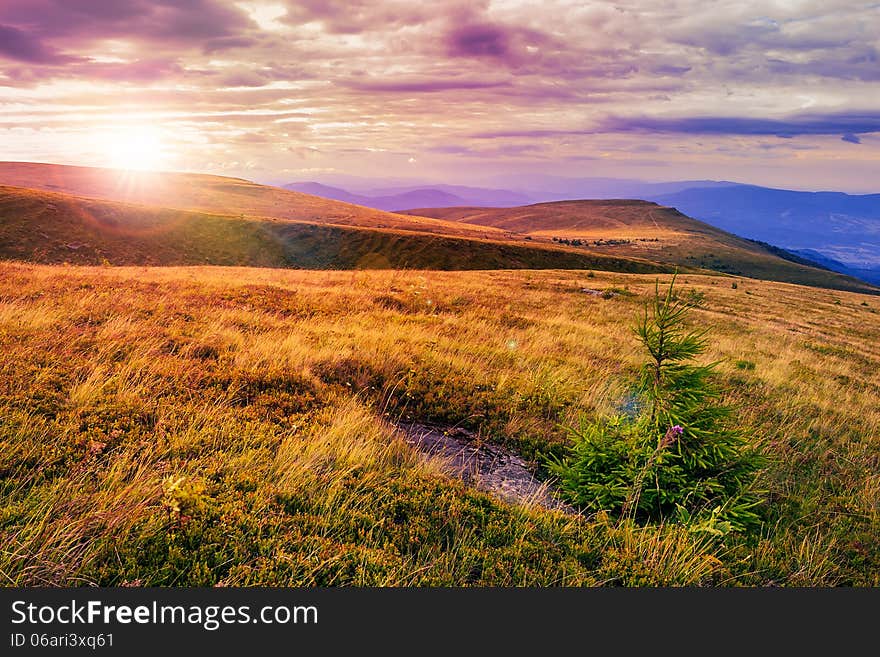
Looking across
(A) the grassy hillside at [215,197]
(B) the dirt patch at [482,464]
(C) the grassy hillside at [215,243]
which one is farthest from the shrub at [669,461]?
(A) the grassy hillside at [215,197]

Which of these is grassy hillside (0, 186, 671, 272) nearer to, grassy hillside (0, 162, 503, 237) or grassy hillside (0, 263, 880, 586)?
grassy hillside (0, 162, 503, 237)

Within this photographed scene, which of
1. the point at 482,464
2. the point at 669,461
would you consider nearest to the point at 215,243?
the point at 482,464

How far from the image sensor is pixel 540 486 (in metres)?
5.36

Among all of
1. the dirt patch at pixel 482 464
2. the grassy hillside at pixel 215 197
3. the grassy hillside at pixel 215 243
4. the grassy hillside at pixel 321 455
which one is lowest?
the dirt patch at pixel 482 464

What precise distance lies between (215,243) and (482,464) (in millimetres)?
78398

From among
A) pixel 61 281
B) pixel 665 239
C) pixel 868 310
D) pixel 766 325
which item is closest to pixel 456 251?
pixel 868 310

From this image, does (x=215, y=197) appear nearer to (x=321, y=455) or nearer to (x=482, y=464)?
(x=321, y=455)

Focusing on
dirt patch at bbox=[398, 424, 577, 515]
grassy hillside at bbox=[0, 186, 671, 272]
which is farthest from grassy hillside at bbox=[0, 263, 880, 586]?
grassy hillside at bbox=[0, 186, 671, 272]

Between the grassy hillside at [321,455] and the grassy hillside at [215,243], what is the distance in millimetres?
50915

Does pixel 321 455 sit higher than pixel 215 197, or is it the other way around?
pixel 215 197

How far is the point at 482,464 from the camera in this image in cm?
573

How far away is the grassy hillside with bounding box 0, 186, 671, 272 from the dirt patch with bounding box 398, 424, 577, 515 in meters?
53.5

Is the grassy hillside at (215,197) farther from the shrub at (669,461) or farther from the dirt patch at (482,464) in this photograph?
the shrub at (669,461)

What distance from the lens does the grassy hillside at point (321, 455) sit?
3486 millimetres
